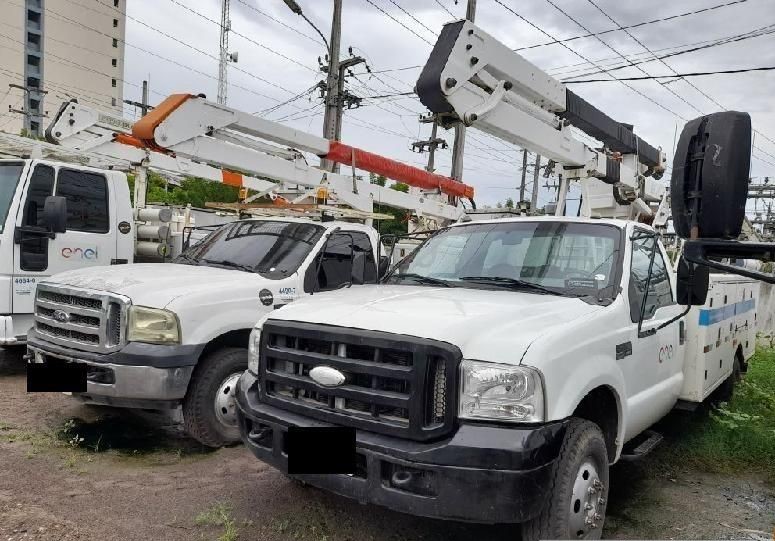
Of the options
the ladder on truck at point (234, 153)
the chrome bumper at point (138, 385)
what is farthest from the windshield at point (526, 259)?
the ladder on truck at point (234, 153)

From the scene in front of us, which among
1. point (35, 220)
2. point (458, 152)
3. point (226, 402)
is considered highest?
point (458, 152)

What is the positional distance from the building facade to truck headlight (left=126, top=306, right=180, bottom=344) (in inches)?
2226

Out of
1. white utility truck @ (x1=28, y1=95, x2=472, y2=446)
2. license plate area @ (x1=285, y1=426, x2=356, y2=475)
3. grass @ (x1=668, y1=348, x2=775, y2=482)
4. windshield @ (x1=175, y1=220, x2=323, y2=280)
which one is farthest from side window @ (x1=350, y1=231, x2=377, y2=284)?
grass @ (x1=668, y1=348, x2=775, y2=482)

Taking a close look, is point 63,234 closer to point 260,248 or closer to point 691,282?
point 260,248

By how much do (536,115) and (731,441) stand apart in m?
3.37

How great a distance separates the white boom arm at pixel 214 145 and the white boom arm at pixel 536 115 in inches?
132

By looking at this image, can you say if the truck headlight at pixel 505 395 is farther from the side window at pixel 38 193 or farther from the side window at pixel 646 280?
the side window at pixel 38 193

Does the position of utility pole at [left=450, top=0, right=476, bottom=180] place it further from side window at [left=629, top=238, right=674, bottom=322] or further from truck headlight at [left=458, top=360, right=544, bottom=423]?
truck headlight at [left=458, top=360, right=544, bottom=423]

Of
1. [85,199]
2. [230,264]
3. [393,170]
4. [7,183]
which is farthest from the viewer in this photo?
[393,170]

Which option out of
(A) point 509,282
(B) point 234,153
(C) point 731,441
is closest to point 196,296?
(A) point 509,282

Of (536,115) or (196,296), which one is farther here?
(536,115)

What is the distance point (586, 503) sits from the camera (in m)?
2.94

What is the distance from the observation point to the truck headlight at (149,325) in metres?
4.16

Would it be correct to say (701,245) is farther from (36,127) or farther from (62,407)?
(36,127)
